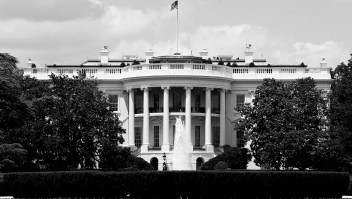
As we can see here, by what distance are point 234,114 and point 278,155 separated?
23348mm

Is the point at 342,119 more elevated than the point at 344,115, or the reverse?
the point at 344,115

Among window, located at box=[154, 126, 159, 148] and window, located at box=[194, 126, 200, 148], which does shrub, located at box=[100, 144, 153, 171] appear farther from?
window, located at box=[194, 126, 200, 148]

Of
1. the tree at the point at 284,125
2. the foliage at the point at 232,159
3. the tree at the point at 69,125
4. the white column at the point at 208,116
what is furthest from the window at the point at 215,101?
the tree at the point at 69,125

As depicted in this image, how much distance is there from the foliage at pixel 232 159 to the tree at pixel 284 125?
5.90 meters

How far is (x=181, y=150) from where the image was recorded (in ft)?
309

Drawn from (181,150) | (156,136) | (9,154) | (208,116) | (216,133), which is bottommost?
(181,150)

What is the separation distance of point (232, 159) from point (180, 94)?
530 inches

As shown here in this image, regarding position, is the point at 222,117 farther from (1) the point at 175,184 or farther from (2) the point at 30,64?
(1) the point at 175,184

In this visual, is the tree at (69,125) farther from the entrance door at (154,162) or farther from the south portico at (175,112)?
the south portico at (175,112)

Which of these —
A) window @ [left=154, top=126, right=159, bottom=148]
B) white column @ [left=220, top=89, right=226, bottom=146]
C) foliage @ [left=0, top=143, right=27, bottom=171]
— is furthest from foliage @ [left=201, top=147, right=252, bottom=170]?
foliage @ [left=0, top=143, right=27, bottom=171]

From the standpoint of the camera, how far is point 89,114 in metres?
79.1

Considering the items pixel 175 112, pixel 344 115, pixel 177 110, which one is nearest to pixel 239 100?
pixel 177 110

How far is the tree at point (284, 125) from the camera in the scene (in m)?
82.6

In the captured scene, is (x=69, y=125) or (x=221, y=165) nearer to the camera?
(x=69, y=125)
